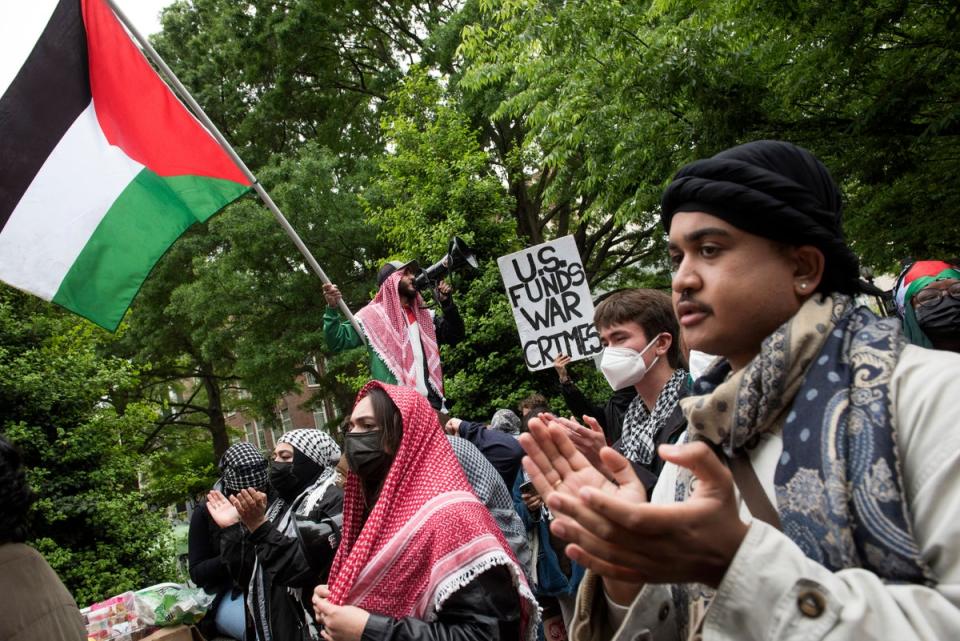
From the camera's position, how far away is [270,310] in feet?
48.5

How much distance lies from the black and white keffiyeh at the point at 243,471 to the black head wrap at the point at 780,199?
373 centimetres

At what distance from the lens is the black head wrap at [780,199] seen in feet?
4.24

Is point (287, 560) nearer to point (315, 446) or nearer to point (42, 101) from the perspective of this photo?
point (315, 446)

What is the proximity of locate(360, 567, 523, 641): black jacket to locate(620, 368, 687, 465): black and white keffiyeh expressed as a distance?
2.95 ft

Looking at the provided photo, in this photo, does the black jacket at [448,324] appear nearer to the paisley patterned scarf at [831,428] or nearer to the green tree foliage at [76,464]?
the green tree foliage at [76,464]

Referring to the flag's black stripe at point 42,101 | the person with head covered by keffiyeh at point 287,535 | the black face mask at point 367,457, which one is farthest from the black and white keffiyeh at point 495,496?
the flag's black stripe at point 42,101

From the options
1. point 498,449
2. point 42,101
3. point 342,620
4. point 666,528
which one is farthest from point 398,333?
A: point 666,528

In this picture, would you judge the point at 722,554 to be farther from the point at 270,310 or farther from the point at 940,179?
the point at 270,310

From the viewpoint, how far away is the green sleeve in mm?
5641

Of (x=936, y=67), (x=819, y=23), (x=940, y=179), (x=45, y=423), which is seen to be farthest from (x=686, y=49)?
(x=45, y=423)

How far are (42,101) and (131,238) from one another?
88 centimetres

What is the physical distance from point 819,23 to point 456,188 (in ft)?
17.5

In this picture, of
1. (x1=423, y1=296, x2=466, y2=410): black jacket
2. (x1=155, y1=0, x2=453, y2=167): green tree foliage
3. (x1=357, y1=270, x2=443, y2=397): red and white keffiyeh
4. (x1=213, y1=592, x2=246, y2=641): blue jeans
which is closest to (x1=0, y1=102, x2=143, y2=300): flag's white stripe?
(x1=357, y1=270, x2=443, y2=397): red and white keffiyeh

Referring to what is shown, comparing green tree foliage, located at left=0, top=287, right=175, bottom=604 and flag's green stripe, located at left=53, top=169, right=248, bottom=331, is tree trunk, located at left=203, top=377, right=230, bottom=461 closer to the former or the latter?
green tree foliage, located at left=0, top=287, right=175, bottom=604
